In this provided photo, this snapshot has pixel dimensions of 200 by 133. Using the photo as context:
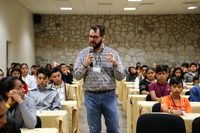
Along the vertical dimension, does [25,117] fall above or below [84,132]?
above

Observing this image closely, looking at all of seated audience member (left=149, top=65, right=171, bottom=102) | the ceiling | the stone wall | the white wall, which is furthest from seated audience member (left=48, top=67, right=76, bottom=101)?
the stone wall

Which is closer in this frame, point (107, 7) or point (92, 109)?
point (92, 109)

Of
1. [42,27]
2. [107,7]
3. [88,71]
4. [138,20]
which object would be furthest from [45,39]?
[88,71]

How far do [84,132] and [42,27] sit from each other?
25.5 feet

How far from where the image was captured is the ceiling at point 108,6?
806 centimetres

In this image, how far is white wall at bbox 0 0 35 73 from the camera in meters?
6.81

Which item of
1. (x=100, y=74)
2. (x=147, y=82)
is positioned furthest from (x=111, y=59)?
(x=147, y=82)

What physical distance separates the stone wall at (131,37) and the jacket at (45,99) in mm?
7852

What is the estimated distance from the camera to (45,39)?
1051cm

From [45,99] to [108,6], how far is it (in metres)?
6.74

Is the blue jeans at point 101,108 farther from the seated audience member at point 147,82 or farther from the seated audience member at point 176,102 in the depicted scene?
the seated audience member at point 147,82

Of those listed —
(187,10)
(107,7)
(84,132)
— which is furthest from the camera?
(187,10)

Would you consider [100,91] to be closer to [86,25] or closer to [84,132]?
[84,132]

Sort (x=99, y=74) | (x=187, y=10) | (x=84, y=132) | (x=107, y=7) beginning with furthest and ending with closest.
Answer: (x=187, y=10) < (x=107, y=7) < (x=84, y=132) < (x=99, y=74)
